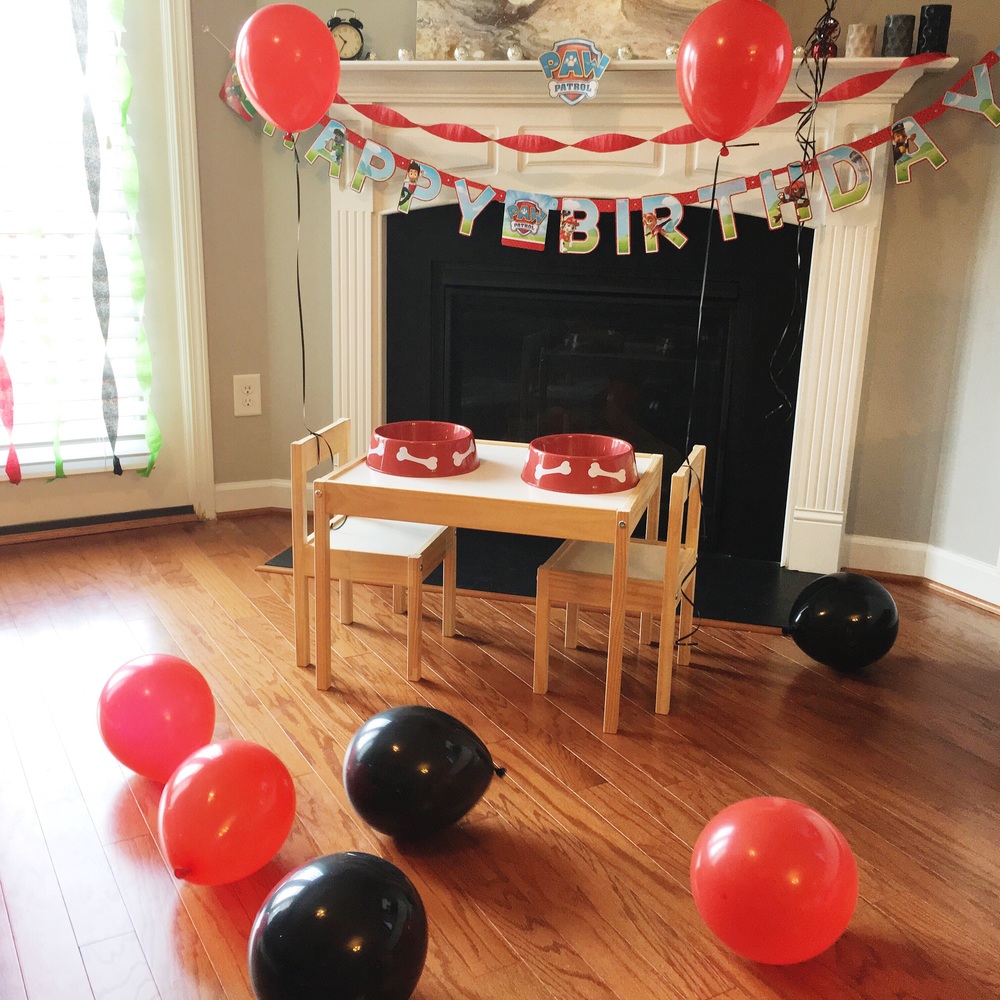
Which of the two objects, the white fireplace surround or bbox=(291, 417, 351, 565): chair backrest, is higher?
the white fireplace surround

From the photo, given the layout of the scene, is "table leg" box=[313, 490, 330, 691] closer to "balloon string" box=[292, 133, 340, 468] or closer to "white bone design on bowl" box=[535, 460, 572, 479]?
"white bone design on bowl" box=[535, 460, 572, 479]

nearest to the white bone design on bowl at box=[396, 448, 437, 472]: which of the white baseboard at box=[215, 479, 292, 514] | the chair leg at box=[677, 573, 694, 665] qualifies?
the chair leg at box=[677, 573, 694, 665]

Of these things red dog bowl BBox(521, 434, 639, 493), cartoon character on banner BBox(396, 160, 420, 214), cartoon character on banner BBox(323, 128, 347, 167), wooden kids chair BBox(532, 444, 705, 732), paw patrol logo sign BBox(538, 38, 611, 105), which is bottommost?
wooden kids chair BBox(532, 444, 705, 732)

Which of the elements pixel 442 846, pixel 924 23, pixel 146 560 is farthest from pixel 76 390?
pixel 924 23

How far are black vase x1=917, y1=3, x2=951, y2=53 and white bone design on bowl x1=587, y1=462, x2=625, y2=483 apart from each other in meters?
1.61

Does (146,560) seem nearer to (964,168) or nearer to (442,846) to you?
(442,846)

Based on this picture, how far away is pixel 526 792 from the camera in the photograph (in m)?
2.08

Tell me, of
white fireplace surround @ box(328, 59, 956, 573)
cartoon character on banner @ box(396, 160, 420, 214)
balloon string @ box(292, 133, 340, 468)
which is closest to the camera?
white fireplace surround @ box(328, 59, 956, 573)

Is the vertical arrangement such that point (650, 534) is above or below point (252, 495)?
above

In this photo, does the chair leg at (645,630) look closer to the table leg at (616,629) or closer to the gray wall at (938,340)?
the table leg at (616,629)

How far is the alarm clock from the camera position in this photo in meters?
3.20

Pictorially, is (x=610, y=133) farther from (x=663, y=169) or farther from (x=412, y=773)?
(x=412, y=773)

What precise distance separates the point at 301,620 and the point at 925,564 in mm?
2024

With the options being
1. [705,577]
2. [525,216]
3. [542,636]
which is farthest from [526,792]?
[525,216]
